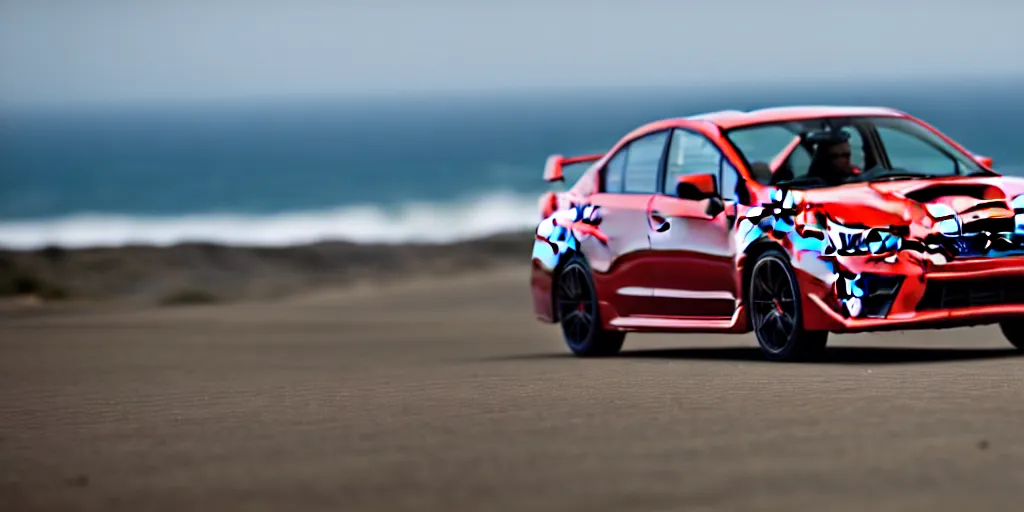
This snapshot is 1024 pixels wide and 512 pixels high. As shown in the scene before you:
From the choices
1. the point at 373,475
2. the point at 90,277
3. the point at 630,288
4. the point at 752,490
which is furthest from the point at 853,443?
the point at 90,277

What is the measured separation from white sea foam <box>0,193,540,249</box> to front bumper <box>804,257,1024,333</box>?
38420mm

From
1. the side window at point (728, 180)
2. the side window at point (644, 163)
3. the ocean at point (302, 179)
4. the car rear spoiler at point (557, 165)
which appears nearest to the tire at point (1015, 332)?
the side window at point (728, 180)

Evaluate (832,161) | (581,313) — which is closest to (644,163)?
(581,313)

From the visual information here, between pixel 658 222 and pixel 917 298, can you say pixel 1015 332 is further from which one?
pixel 658 222

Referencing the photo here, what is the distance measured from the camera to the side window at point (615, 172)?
1289 cm

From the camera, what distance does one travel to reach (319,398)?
10094 millimetres

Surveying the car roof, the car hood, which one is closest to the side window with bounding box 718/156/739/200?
the car roof

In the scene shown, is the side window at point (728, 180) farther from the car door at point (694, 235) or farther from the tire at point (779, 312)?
the tire at point (779, 312)

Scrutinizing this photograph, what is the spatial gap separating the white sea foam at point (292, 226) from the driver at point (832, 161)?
37206 millimetres

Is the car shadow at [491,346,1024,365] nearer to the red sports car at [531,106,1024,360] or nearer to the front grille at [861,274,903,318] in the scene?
the red sports car at [531,106,1024,360]

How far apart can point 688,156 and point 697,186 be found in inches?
27.9

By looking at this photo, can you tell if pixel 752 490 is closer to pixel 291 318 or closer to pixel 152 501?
pixel 152 501

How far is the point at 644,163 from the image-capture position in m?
12.7

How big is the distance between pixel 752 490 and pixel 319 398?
12.7 feet
